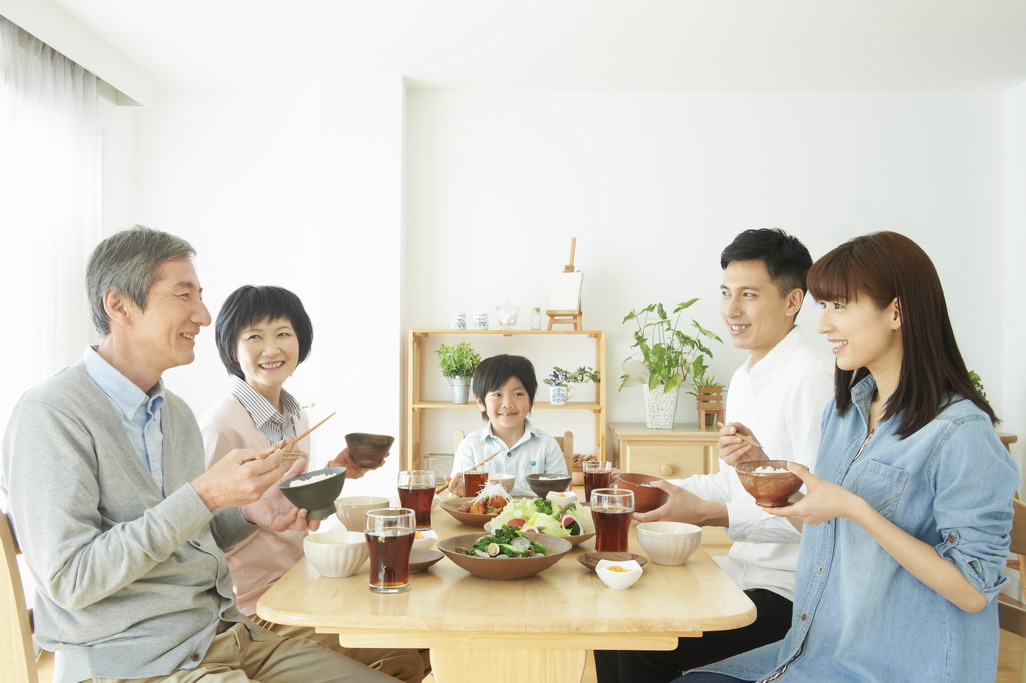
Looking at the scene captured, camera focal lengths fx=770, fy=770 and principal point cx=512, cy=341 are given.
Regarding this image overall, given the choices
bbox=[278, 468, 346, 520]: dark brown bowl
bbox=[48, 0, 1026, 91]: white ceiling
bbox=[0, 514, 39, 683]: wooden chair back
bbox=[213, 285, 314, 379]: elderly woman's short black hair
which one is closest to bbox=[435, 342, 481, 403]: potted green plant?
bbox=[48, 0, 1026, 91]: white ceiling

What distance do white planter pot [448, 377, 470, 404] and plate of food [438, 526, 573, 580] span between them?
261 cm

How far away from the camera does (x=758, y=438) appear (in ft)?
6.98

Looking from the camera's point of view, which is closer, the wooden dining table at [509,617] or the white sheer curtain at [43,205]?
the wooden dining table at [509,617]

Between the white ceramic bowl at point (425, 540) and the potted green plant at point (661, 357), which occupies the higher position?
the potted green plant at point (661, 357)

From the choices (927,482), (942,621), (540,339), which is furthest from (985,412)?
(540,339)

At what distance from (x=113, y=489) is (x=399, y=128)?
324 cm

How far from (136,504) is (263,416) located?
2.55 feet

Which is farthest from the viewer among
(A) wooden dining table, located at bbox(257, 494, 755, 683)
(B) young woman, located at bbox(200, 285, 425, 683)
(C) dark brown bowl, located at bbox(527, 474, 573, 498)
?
(C) dark brown bowl, located at bbox(527, 474, 573, 498)

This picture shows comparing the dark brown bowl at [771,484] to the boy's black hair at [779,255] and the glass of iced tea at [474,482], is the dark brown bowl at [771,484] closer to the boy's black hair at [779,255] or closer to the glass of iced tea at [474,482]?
the glass of iced tea at [474,482]

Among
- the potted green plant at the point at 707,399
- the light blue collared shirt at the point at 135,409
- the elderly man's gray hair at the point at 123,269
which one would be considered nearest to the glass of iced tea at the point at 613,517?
the light blue collared shirt at the point at 135,409

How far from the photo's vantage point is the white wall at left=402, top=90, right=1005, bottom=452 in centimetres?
454

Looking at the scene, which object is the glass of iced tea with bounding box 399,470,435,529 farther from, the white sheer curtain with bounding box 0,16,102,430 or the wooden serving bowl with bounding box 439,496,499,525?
the white sheer curtain with bounding box 0,16,102,430

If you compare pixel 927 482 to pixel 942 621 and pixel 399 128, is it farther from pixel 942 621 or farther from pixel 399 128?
pixel 399 128

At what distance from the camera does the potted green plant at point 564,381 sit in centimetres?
423
